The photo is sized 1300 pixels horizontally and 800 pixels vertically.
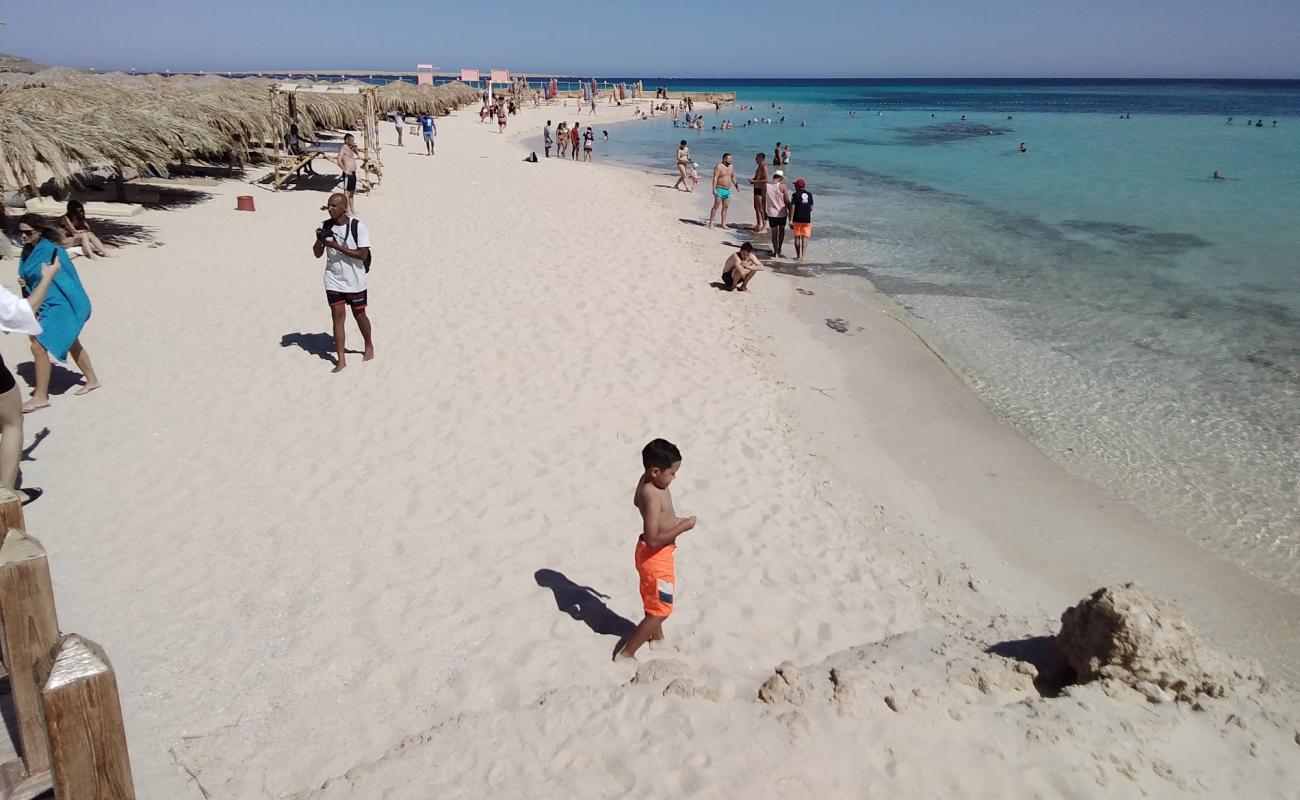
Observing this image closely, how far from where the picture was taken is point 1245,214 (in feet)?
63.7

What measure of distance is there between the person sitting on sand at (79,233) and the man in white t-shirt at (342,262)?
4.80m

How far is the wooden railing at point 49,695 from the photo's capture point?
1.78 m

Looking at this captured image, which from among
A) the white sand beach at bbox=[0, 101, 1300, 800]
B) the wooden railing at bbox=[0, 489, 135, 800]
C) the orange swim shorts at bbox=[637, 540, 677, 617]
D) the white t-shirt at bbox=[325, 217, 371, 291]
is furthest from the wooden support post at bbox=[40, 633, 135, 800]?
the white t-shirt at bbox=[325, 217, 371, 291]

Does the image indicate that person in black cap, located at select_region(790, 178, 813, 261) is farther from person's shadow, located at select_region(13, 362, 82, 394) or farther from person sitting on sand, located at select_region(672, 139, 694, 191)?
person's shadow, located at select_region(13, 362, 82, 394)

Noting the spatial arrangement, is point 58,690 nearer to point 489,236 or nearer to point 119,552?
point 119,552

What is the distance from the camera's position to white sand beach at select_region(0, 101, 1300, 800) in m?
3.14

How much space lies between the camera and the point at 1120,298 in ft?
39.3

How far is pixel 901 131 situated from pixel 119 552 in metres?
48.6

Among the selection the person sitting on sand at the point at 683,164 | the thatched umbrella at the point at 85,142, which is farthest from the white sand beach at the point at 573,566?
the person sitting on sand at the point at 683,164

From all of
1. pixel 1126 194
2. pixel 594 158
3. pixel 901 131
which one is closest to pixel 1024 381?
pixel 1126 194

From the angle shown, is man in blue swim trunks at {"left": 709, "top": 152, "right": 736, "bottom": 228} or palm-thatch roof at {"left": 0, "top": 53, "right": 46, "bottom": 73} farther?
palm-thatch roof at {"left": 0, "top": 53, "right": 46, "bottom": 73}

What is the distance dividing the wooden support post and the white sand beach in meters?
1.25

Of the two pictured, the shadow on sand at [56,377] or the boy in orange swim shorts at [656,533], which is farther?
the shadow on sand at [56,377]

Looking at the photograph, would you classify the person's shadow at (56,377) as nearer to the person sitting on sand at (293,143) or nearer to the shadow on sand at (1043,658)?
the shadow on sand at (1043,658)
